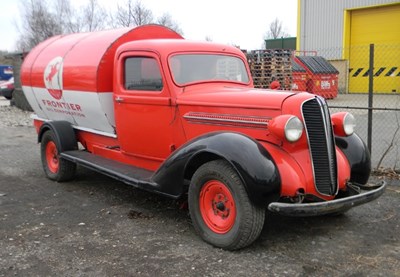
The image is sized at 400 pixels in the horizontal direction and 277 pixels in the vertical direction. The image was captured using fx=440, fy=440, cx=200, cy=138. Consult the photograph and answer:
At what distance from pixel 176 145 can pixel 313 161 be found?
5.27 ft

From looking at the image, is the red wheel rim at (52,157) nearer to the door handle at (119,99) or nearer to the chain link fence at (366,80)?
the door handle at (119,99)

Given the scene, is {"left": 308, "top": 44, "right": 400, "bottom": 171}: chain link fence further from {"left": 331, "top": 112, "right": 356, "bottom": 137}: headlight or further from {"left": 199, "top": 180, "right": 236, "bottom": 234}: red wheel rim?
{"left": 199, "top": 180, "right": 236, "bottom": 234}: red wheel rim

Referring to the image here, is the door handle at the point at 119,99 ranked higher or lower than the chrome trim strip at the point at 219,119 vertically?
higher

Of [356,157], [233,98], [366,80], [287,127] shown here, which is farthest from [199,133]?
[366,80]

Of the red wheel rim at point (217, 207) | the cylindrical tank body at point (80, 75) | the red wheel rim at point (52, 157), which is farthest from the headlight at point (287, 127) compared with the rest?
the red wheel rim at point (52, 157)

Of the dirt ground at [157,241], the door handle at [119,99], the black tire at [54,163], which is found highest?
the door handle at [119,99]

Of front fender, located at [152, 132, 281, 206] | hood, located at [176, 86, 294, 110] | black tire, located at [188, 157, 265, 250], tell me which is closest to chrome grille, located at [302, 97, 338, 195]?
hood, located at [176, 86, 294, 110]

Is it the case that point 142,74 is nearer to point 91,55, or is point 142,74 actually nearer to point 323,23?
point 91,55

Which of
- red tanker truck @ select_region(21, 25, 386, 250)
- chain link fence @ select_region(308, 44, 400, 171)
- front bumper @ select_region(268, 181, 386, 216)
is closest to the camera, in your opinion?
front bumper @ select_region(268, 181, 386, 216)

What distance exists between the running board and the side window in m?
0.99

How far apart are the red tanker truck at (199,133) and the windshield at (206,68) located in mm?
15

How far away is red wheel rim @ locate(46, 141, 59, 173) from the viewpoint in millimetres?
6754

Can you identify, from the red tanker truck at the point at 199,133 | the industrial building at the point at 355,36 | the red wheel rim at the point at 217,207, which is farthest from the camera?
the industrial building at the point at 355,36

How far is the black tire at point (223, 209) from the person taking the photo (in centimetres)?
380
